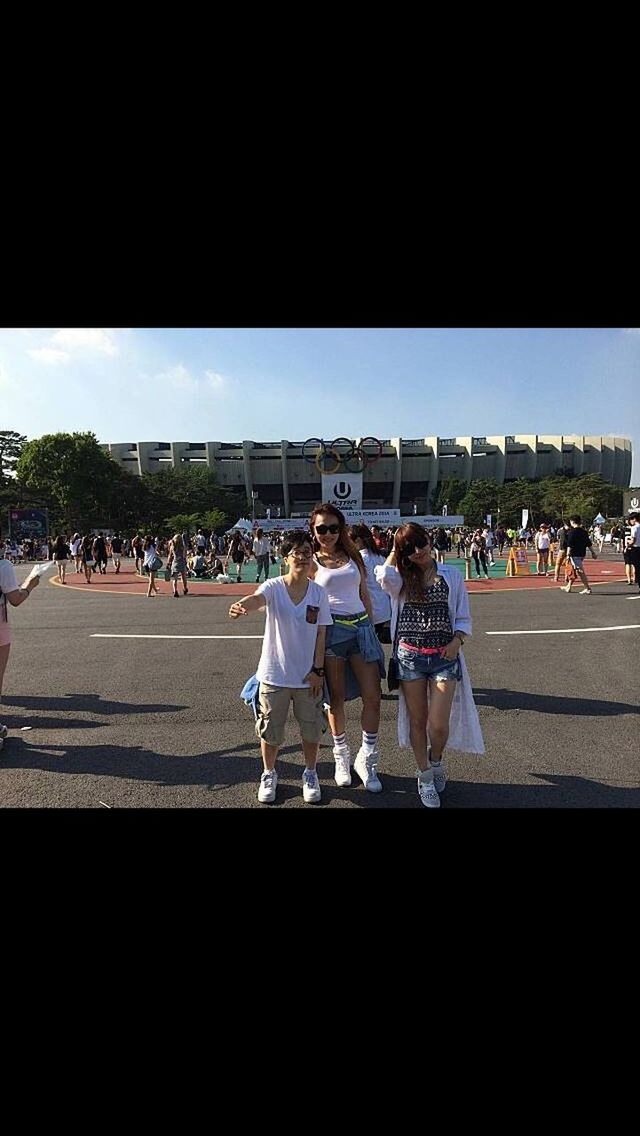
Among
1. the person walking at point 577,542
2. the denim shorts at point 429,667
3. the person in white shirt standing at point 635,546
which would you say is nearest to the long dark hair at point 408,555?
the denim shorts at point 429,667

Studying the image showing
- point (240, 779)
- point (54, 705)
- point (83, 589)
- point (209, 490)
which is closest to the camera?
point (240, 779)

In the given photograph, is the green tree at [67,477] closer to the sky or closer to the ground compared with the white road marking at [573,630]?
closer to the sky

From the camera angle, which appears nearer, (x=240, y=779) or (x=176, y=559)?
(x=240, y=779)

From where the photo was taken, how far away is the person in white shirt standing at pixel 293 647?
3.76m

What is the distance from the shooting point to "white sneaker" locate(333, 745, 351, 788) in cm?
415

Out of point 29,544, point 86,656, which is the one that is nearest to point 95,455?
point 29,544

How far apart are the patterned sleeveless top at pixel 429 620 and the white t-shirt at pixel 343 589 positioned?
1.48ft

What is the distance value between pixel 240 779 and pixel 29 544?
134ft

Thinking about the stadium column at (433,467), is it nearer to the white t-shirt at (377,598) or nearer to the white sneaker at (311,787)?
the white t-shirt at (377,598)

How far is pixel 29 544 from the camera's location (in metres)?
40.5

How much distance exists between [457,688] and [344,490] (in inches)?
1651

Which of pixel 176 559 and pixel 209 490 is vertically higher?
pixel 209 490
